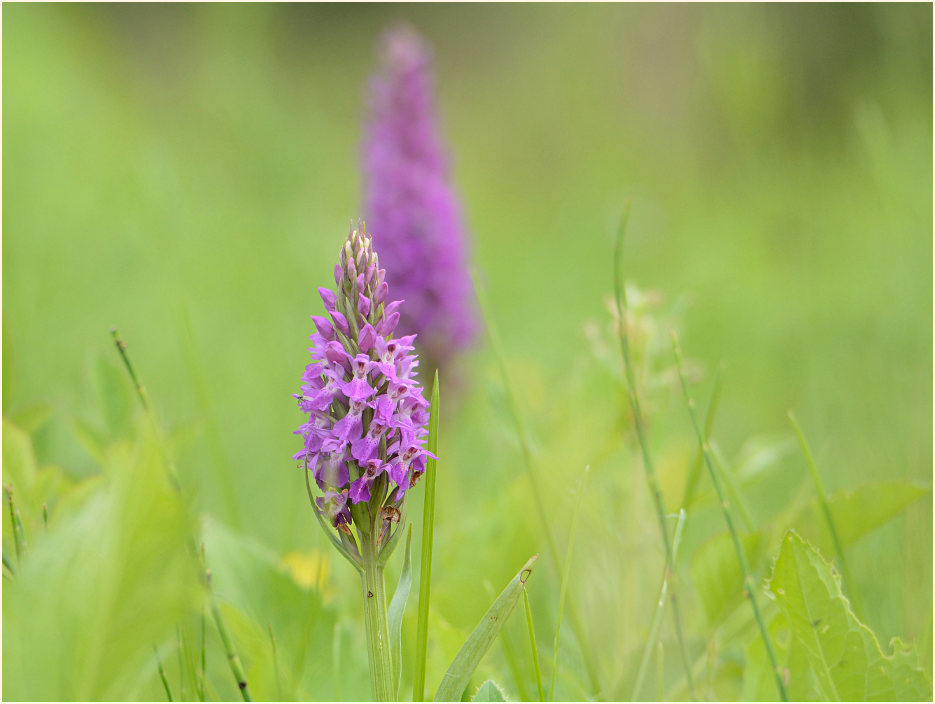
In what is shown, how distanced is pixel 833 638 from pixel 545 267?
4.06 metres

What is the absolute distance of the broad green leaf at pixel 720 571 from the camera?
1.03 m

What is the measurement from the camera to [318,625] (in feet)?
3.46

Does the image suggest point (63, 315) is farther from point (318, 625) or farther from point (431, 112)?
point (318, 625)

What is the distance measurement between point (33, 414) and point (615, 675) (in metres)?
0.92

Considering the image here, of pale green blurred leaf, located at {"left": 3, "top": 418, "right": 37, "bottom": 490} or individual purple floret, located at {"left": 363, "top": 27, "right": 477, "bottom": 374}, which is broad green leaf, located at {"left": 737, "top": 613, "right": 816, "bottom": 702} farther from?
individual purple floret, located at {"left": 363, "top": 27, "right": 477, "bottom": 374}

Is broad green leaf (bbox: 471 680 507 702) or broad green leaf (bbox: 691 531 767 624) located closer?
broad green leaf (bbox: 471 680 507 702)

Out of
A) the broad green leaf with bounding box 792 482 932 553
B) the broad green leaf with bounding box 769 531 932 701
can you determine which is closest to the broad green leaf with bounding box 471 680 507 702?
the broad green leaf with bounding box 769 531 932 701

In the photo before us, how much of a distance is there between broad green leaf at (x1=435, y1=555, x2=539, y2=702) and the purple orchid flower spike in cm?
10

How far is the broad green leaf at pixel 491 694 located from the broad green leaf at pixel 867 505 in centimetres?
54

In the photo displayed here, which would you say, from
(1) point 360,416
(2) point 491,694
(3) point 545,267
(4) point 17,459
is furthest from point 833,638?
A: (3) point 545,267

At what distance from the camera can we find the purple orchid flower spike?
0.68 meters

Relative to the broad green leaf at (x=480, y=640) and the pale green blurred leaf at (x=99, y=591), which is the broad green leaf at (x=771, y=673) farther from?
the pale green blurred leaf at (x=99, y=591)

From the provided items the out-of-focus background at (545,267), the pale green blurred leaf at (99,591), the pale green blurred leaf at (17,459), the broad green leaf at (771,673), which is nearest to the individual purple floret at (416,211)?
the out-of-focus background at (545,267)

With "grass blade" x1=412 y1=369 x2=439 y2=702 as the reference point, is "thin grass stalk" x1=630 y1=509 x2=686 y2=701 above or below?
below
